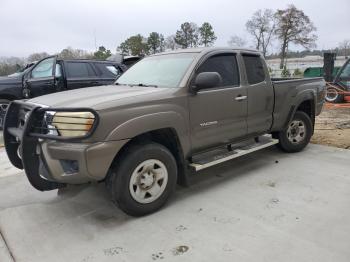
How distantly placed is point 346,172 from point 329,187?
72 centimetres

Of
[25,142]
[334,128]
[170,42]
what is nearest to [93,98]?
[25,142]

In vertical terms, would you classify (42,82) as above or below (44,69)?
below

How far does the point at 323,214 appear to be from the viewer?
3678 millimetres

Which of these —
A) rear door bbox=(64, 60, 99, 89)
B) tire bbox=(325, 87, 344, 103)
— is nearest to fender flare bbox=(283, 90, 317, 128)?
rear door bbox=(64, 60, 99, 89)

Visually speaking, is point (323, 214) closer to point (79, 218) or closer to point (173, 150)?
point (173, 150)

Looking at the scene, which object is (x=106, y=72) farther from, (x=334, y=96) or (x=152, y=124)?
(x=334, y=96)

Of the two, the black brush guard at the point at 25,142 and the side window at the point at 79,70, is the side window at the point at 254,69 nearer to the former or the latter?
the black brush guard at the point at 25,142

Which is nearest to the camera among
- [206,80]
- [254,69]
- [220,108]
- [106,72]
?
[206,80]

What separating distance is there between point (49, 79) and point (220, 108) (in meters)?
6.04

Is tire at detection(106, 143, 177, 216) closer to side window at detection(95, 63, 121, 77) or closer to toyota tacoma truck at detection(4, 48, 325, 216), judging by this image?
toyota tacoma truck at detection(4, 48, 325, 216)

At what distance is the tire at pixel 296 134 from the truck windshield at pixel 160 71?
228 cm

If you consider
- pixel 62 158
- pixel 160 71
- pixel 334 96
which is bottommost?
pixel 334 96

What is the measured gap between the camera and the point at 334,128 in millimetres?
7895

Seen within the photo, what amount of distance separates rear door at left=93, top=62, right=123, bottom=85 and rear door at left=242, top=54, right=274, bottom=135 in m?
5.52
